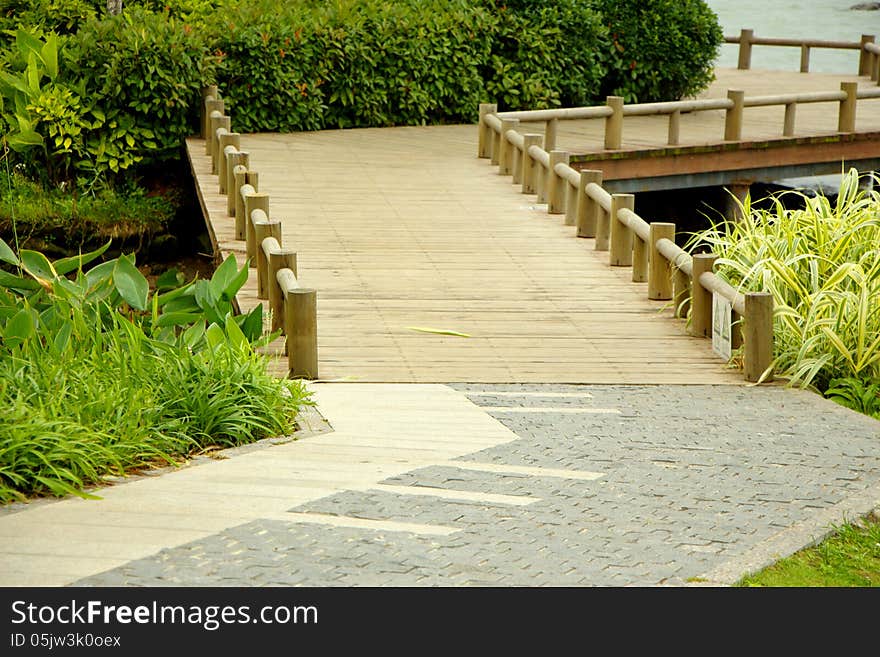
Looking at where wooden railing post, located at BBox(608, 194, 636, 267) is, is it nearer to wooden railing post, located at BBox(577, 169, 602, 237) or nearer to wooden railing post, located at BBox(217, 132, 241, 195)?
wooden railing post, located at BBox(577, 169, 602, 237)

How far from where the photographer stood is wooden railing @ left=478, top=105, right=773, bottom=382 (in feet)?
25.3

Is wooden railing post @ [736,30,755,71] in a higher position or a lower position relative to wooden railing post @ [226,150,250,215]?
higher

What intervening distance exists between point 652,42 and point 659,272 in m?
10.5

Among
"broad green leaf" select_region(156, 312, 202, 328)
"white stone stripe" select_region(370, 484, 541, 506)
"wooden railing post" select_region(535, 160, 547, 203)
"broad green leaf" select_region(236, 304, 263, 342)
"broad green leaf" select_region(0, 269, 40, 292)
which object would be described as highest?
"wooden railing post" select_region(535, 160, 547, 203)

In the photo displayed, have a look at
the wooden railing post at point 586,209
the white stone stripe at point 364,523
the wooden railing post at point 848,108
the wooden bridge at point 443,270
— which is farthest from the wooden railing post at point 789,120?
the white stone stripe at point 364,523

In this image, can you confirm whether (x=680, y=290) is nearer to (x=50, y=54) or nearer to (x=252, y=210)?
(x=252, y=210)

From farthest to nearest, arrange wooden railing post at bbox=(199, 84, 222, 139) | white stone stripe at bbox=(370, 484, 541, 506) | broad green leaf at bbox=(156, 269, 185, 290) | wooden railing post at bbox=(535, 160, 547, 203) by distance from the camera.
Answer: wooden railing post at bbox=(199, 84, 222, 139)
wooden railing post at bbox=(535, 160, 547, 203)
broad green leaf at bbox=(156, 269, 185, 290)
white stone stripe at bbox=(370, 484, 541, 506)

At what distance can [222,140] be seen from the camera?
13633mm

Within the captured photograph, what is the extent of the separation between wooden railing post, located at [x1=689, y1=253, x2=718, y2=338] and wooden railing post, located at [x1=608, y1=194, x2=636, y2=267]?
2050mm

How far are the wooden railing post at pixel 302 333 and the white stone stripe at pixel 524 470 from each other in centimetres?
214

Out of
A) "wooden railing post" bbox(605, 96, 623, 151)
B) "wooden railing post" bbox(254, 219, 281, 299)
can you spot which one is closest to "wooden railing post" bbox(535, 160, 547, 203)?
"wooden railing post" bbox(605, 96, 623, 151)

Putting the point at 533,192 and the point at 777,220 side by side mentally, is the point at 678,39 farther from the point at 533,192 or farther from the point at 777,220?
the point at 777,220

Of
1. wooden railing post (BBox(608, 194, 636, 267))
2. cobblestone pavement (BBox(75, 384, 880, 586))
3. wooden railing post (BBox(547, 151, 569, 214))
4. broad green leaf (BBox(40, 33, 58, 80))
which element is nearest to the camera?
broad green leaf (BBox(40, 33, 58, 80))

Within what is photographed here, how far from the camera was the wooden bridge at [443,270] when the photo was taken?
7.96m
